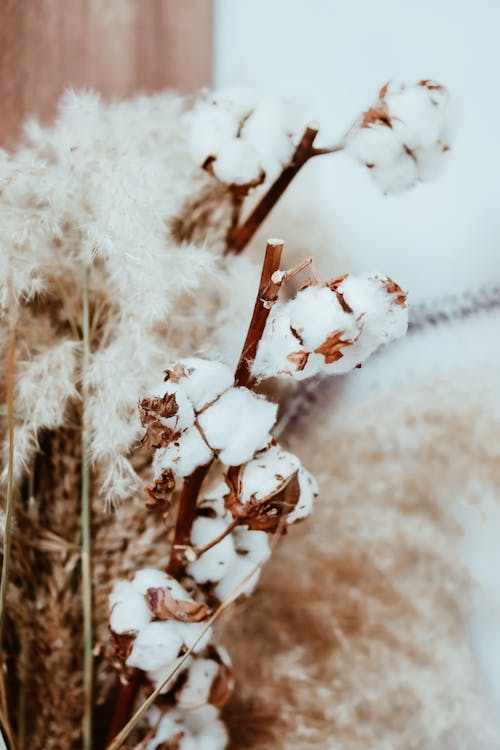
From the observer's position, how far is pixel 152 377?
0.59m

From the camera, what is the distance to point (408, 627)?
748mm

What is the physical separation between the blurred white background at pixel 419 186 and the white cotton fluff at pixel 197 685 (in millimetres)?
284

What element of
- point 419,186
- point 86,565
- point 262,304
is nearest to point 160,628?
point 86,565

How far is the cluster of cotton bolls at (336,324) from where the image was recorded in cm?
43

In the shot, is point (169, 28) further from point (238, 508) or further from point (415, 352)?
point (238, 508)

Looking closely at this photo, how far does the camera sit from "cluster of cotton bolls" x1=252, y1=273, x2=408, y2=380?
427mm

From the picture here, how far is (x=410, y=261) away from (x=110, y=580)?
42 cm

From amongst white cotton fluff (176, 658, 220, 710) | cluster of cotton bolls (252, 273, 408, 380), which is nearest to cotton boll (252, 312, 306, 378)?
cluster of cotton bolls (252, 273, 408, 380)

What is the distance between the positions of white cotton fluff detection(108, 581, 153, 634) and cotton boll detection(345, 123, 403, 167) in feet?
1.16

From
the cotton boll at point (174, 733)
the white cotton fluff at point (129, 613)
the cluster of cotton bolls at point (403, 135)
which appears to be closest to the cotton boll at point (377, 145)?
the cluster of cotton bolls at point (403, 135)

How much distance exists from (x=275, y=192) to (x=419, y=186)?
0.72 feet

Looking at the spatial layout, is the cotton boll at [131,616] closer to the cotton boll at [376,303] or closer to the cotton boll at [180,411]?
the cotton boll at [180,411]

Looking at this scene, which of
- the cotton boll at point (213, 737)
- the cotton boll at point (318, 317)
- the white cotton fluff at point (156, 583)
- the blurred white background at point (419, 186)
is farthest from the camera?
the blurred white background at point (419, 186)

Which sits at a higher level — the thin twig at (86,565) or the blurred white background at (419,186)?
the blurred white background at (419,186)
